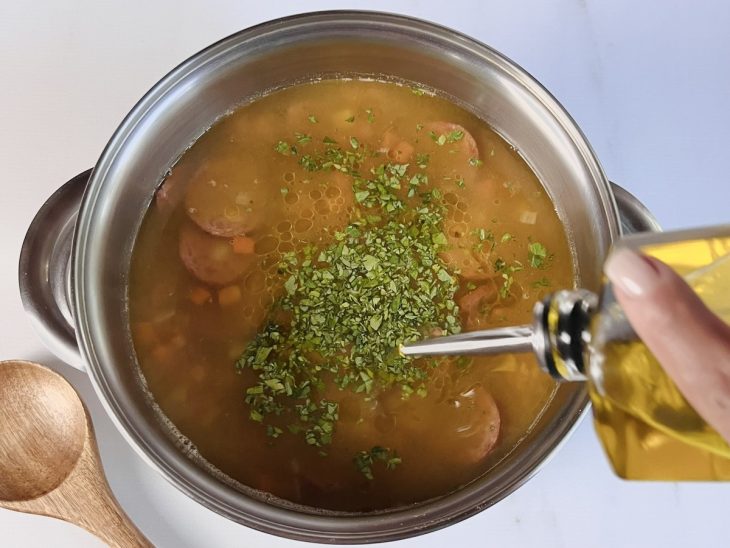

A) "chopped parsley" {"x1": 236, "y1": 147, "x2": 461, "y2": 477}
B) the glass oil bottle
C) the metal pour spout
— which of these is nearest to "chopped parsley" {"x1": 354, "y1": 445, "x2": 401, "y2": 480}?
"chopped parsley" {"x1": 236, "y1": 147, "x2": 461, "y2": 477}

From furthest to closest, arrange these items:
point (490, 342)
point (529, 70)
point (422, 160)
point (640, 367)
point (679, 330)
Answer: point (529, 70)
point (422, 160)
point (490, 342)
point (640, 367)
point (679, 330)

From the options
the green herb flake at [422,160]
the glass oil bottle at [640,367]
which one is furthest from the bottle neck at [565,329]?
the green herb flake at [422,160]

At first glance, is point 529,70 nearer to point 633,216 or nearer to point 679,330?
point 633,216

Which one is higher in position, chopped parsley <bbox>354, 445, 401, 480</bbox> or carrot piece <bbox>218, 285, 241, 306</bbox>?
carrot piece <bbox>218, 285, 241, 306</bbox>

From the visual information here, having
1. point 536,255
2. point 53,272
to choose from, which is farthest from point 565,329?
point 53,272

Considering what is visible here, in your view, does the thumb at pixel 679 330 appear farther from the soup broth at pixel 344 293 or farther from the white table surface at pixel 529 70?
the white table surface at pixel 529 70

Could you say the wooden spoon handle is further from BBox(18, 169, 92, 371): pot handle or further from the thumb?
the thumb
